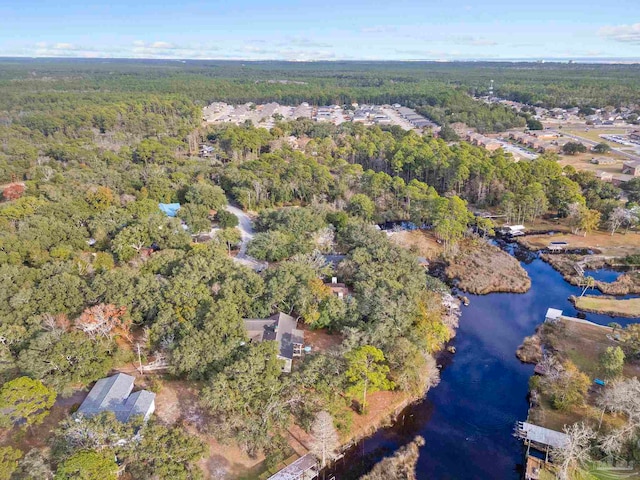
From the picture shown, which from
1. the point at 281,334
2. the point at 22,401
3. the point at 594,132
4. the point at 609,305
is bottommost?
the point at 609,305

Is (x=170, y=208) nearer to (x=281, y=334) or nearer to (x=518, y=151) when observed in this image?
(x=281, y=334)

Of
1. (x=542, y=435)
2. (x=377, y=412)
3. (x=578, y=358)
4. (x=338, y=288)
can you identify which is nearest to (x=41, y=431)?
(x=377, y=412)

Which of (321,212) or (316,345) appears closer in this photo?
(316,345)

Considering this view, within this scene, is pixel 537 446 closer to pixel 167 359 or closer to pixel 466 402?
pixel 466 402

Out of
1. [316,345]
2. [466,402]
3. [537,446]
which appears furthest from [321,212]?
[537,446]

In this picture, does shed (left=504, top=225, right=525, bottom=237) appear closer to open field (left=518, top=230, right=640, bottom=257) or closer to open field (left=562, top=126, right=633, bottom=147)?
A: open field (left=518, top=230, right=640, bottom=257)

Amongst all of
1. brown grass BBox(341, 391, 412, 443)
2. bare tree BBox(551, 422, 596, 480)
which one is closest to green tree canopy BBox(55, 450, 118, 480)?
brown grass BBox(341, 391, 412, 443)
